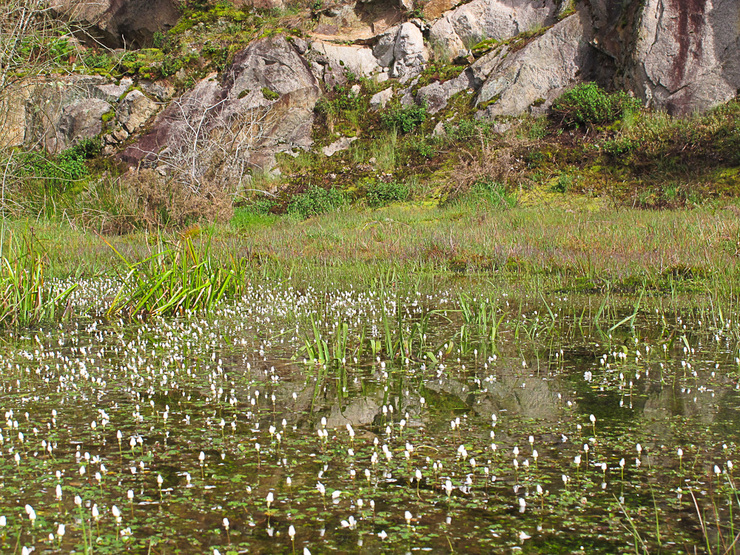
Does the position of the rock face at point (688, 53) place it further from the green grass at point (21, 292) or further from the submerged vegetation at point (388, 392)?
the green grass at point (21, 292)

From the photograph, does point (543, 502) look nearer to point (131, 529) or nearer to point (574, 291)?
point (131, 529)

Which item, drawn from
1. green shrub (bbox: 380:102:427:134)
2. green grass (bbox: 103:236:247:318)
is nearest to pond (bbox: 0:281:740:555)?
green grass (bbox: 103:236:247:318)

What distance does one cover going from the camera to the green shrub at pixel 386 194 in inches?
714

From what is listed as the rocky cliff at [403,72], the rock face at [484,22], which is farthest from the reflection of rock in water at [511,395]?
the rock face at [484,22]

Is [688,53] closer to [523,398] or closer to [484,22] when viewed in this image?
[484,22]

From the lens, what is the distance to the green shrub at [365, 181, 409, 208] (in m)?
18.1

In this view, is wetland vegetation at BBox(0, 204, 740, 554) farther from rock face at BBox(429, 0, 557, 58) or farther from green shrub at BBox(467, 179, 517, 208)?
rock face at BBox(429, 0, 557, 58)

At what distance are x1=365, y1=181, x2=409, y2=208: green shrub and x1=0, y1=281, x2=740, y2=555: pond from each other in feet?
39.6

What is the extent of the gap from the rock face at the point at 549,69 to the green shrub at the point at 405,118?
252 centimetres

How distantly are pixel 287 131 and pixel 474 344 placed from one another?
61.8 ft

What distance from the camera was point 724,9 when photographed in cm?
1747

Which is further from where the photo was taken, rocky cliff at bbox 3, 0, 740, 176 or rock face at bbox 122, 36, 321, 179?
rock face at bbox 122, 36, 321, 179

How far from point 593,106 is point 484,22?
8205 mm

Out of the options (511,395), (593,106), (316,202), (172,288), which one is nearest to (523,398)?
(511,395)
